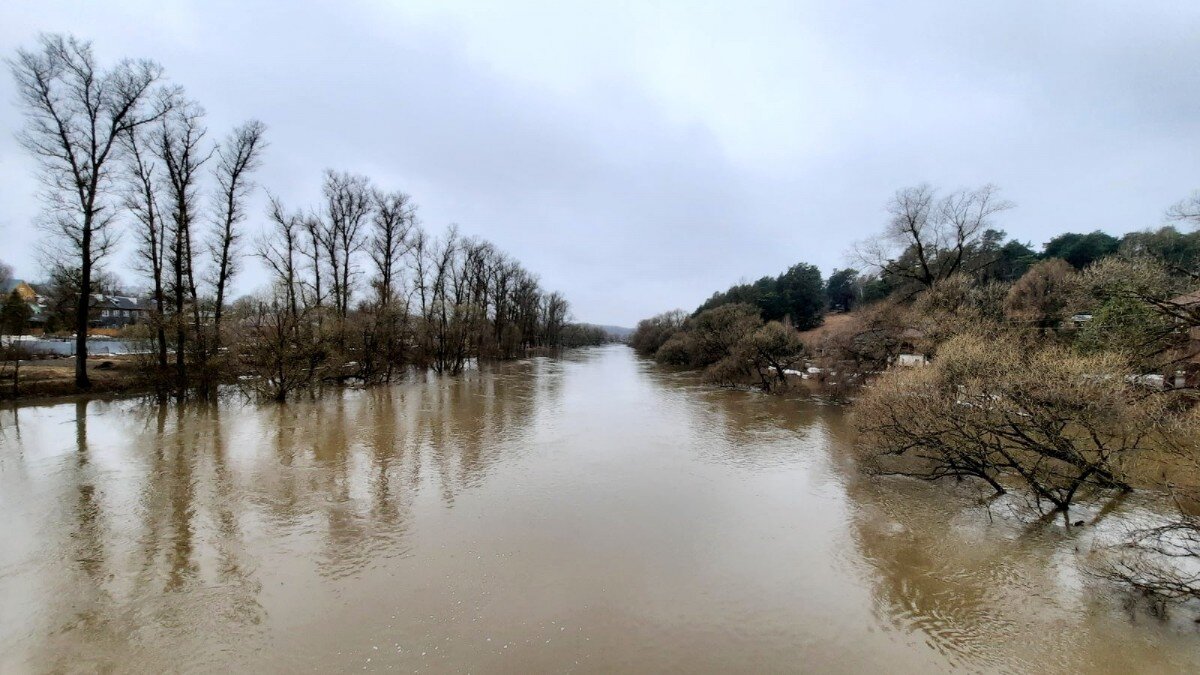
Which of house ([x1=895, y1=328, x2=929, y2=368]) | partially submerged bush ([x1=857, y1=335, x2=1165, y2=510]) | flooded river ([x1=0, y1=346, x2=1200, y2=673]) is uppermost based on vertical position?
house ([x1=895, y1=328, x2=929, y2=368])

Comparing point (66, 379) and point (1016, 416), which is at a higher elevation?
point (66, 379)

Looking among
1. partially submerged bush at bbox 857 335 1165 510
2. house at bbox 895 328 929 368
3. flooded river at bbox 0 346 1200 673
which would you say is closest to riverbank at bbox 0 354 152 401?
flooded river at bbox 0 346 1200 673

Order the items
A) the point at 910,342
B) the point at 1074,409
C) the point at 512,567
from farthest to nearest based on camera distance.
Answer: the point at 910,342 < the point at 1074,409 < the point at 512,567

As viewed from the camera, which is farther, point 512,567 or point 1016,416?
point 1016,416

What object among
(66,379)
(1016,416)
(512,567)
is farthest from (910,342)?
(66,379)

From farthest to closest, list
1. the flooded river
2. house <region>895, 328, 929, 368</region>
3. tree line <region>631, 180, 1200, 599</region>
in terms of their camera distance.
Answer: house <region>895, 328, 929, 368</region> < tree line <region>631, 180, 1200, 599</region> < the flooded river

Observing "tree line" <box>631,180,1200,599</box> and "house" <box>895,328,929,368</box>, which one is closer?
"tree line" <box>631,180,1200,599</box>

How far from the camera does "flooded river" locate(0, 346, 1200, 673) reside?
5328 millimetres

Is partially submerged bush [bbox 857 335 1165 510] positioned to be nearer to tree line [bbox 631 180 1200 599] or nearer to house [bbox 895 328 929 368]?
tree line [bbox 631 180 1200 599]

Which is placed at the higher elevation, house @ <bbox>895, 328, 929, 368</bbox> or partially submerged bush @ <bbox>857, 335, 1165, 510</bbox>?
house @ <bbox>895, 328, 929, 368</bbox>

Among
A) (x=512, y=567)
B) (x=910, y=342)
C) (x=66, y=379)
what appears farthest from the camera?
(x=910, y=342)

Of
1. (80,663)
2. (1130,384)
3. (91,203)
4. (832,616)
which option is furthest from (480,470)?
(91,203)

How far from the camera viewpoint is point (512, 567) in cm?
715

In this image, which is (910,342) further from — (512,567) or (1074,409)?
(512,567)
